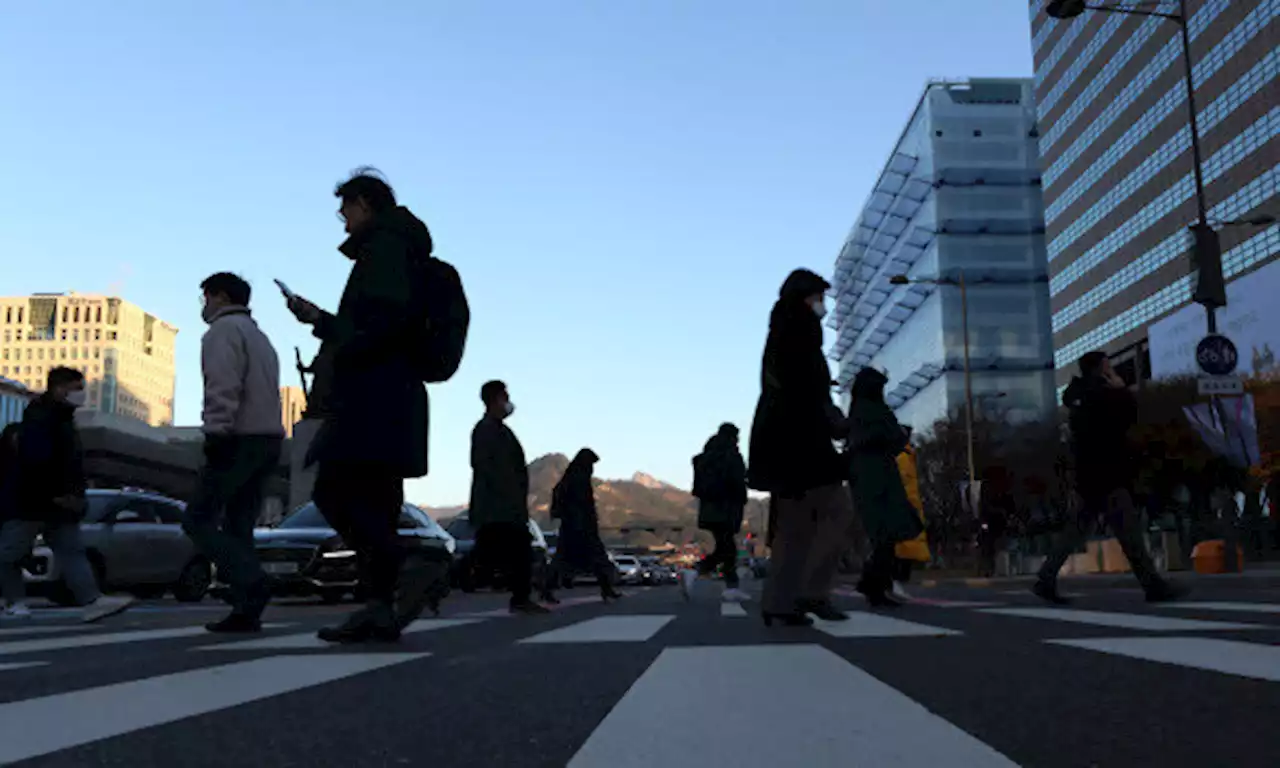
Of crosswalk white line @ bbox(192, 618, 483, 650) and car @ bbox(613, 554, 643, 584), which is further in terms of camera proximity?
car @ bbox(613, 554, 643, 584)

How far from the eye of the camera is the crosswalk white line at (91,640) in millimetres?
5495

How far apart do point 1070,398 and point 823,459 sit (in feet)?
10.8

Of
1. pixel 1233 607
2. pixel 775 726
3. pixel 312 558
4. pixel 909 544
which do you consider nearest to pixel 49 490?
pixel 312 558

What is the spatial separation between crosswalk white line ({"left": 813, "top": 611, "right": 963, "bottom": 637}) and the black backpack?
7.70ft

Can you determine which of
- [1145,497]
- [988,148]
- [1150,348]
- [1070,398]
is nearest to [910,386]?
[988,148]

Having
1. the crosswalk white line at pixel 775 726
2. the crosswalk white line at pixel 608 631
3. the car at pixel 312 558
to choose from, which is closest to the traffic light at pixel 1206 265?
the car at pixel 312 558

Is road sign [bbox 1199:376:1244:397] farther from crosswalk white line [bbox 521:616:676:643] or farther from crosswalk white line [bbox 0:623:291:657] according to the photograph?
crosswalk white line [bbox 0:623:291:657]

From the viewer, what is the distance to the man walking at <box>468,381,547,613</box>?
375 inches

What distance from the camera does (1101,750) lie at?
6.82ft

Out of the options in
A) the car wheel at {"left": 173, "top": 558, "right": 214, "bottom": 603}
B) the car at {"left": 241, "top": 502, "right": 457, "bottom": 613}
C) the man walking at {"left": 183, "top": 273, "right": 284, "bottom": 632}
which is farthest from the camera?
the car wheel at {"left": 173, "top": 558, "right": 214, "bottom": 603}

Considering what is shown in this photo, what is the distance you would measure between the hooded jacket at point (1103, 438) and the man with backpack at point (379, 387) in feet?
18.4

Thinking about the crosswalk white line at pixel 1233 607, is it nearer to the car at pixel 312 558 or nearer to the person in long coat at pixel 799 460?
the person in long coat at pixel 799 460

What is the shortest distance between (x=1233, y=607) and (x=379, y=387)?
5.97m

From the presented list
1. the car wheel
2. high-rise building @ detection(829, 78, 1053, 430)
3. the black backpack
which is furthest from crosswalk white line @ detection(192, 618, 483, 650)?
high-rise building @ detection(829, 78, 1053, 430)
